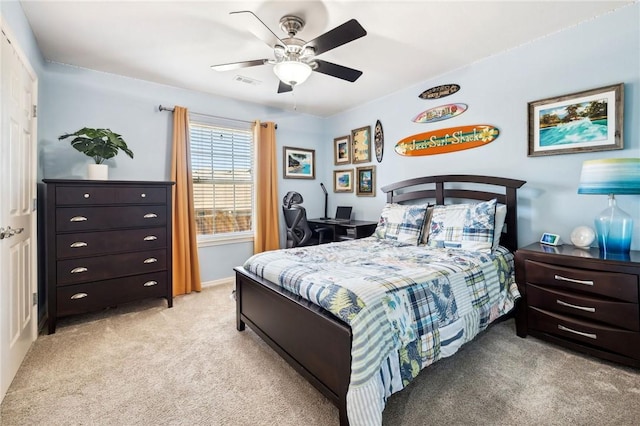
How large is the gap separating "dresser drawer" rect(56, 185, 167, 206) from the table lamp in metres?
3.70

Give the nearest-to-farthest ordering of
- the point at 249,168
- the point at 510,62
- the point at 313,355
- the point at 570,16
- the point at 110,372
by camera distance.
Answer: the point at 313,355 < the point at 110,372 < the point at 570,16 < the point at 510,62 < the point at 249,168

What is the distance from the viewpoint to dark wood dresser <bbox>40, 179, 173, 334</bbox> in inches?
100.0

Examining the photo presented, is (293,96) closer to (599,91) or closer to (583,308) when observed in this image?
(599,91)

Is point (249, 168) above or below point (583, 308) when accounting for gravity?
above

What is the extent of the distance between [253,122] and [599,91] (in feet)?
12.2

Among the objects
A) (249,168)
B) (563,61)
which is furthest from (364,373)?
(249,168)

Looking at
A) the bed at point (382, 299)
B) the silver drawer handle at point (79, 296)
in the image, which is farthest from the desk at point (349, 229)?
the silver drawer handle at point (79, 296)

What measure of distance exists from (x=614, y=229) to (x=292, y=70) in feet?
8.62

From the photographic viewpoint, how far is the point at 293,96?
3.98 meters

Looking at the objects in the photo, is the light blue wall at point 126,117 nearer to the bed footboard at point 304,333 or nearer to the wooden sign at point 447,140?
the bed footboard at point 304,333

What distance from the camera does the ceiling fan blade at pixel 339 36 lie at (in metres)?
1.80

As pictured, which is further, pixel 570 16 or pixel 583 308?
pixel 570 16

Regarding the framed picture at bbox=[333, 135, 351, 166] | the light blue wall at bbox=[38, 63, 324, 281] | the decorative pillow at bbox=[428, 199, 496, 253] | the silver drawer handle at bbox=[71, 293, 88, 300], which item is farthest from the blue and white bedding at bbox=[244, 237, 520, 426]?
the framed picture at bbox=[333, 135, 351, 166]

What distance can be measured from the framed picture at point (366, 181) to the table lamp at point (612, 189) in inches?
93.9
